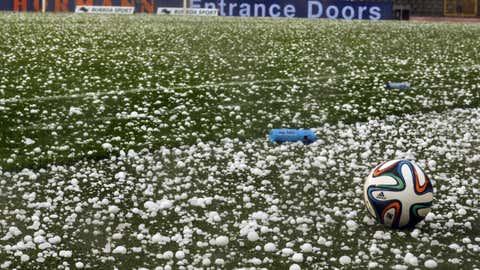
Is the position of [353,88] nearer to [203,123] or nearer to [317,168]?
[203,123]

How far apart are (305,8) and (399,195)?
140ft

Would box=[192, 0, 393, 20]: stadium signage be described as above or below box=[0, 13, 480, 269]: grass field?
above

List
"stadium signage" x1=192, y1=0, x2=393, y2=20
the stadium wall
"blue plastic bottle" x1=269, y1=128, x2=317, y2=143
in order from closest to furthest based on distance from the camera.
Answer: "blue plastic bottle" x1=269, y1=128, x2=317, y2=143 < "stadium signage" x1=192, y1=0, x2=393, y2=20 < the stadium wall

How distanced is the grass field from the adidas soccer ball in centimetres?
14

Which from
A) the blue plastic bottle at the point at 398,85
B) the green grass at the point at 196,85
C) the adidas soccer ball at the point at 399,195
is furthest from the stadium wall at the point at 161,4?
the adidas soccer ball at the point at 399,195

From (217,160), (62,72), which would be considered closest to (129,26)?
(62,72)

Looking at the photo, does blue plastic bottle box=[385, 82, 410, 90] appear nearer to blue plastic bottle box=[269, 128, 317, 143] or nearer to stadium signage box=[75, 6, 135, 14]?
blue plastic bottle box=[269, 128, 317, 143]

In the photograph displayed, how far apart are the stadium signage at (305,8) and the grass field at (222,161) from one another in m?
30.7

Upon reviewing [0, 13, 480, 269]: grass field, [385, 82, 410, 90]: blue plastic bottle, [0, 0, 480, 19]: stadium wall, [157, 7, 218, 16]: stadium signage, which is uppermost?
[0, 0, 480, 19]: stadium wall

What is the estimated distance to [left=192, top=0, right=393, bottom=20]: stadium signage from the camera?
47.0m

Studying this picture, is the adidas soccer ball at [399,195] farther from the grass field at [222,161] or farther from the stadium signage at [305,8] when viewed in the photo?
the stadium signage at [305,8]

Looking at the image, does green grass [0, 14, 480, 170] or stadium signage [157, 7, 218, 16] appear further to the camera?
stadium signage [157, 7, 218, 16]

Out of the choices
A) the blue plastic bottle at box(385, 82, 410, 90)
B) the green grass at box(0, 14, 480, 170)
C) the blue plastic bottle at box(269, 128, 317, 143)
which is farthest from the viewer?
the blue plastic bottle at box(385, 82, 410, 90)

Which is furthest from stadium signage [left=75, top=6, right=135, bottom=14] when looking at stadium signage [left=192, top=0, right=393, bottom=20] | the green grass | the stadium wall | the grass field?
the grass field
